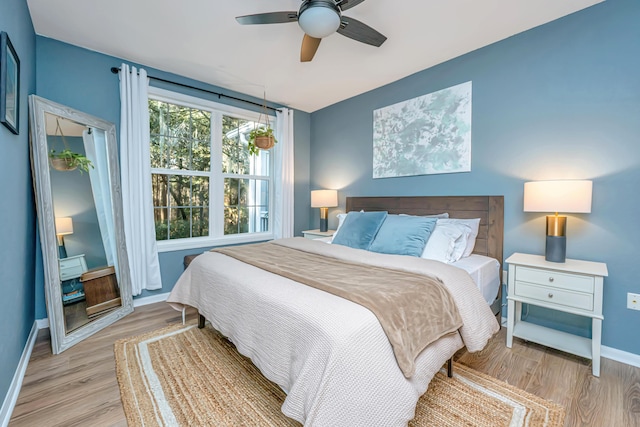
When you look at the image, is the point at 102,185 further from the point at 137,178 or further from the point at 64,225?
the point at 64,225

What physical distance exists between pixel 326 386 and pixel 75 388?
1.73 metres

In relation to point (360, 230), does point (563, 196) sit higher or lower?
higher

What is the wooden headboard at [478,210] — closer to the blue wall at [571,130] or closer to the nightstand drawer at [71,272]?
the blue wall at [571,130]

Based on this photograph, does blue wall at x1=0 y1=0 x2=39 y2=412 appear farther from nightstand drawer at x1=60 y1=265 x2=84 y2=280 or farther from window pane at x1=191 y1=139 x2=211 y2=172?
window pane at x1=191 y1=139 x2=211 y2=172

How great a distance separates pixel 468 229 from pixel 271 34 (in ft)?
8.16

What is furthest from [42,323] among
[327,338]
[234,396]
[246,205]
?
[327,338]

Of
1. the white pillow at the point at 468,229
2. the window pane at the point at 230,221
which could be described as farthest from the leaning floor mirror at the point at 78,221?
the white pillow at the point at 468,229

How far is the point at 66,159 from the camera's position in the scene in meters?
2.45

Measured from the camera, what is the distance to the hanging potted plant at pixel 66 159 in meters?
2.37

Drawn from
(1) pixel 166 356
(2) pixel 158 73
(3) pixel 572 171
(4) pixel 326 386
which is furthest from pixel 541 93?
(2) pixel 158 73

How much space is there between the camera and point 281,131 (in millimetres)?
4297

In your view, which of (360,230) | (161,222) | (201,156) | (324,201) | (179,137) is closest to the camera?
(360,230)

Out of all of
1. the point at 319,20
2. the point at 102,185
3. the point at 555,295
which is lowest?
the point at 555,295

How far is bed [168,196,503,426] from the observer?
1094 millimetres
